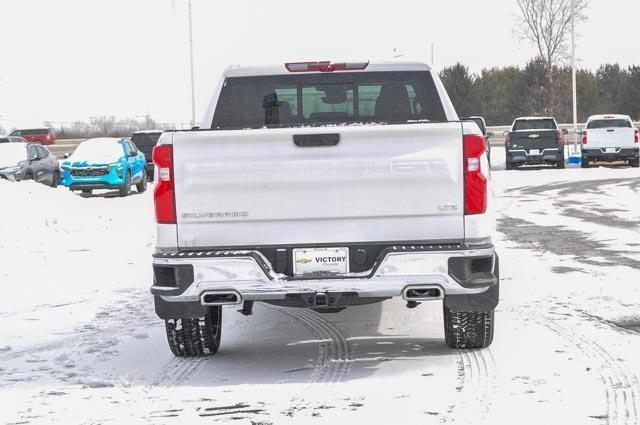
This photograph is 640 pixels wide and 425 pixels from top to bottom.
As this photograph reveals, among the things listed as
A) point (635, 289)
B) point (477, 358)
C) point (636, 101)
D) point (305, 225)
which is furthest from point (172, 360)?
point (636, 101)

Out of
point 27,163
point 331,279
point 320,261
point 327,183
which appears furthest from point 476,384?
point 27,163

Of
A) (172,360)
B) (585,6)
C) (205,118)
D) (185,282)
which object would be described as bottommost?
(172,360)

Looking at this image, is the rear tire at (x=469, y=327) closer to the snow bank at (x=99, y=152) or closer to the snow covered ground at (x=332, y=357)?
the snow covered ground at (x=332, y=357)

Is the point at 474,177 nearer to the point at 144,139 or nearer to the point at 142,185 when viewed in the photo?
the point at 142,185

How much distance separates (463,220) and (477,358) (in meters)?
1.17

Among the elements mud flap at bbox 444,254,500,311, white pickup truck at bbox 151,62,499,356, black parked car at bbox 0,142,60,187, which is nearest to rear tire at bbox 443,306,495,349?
mud flap at bbox 444,254,500,311

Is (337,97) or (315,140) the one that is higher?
(337,97)

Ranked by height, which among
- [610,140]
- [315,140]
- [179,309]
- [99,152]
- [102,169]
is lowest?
[179,309]

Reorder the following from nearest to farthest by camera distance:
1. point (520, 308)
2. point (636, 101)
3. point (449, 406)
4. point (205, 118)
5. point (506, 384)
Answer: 1. point (449, 406)
2. point (506, 384)
3. point (205, 118)
4. point (520, 308)
5. point (636, 101)

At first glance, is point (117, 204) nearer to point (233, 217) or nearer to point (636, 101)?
point (233, 217)

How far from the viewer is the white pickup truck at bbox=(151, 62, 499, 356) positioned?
6270 millimetres

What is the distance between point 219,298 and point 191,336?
794mm

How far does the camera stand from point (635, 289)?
9.77 m

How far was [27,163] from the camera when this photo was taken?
28.3 m
